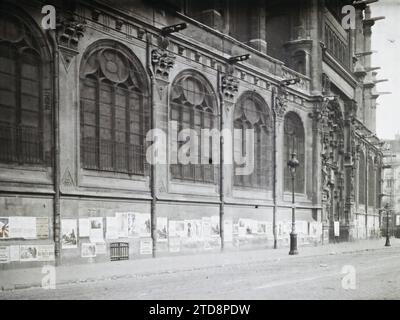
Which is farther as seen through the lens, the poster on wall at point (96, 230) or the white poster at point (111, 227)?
the white poster at point (111, 227)

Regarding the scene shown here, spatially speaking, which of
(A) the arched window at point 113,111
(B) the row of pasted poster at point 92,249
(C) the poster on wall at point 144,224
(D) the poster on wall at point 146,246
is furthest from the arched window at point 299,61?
(B) the row of pasted poster at point 92,249

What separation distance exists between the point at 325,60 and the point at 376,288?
32.5m

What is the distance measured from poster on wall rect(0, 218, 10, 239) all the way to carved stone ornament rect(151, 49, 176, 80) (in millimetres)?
10200

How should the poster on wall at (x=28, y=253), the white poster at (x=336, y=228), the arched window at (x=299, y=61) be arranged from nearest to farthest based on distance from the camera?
the poster on wall at (x=28, y=253), the arched window at (x=299, y=61), the white poster at (x=336, y=228)

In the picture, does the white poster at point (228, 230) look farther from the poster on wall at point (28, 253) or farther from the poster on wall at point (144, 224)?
the poster on wall at point (28, 253)

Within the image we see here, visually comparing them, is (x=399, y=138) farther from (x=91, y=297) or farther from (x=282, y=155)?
(x=91, y=297)

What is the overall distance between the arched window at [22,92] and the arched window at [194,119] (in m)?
7.84

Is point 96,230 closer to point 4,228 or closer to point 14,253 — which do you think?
point 14,253

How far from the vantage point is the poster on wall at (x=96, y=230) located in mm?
22156

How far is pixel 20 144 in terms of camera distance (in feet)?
65.8

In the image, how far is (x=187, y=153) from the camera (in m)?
28.4

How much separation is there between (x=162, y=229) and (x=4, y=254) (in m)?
8.35

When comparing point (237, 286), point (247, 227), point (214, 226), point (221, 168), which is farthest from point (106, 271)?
point (247, 227)
